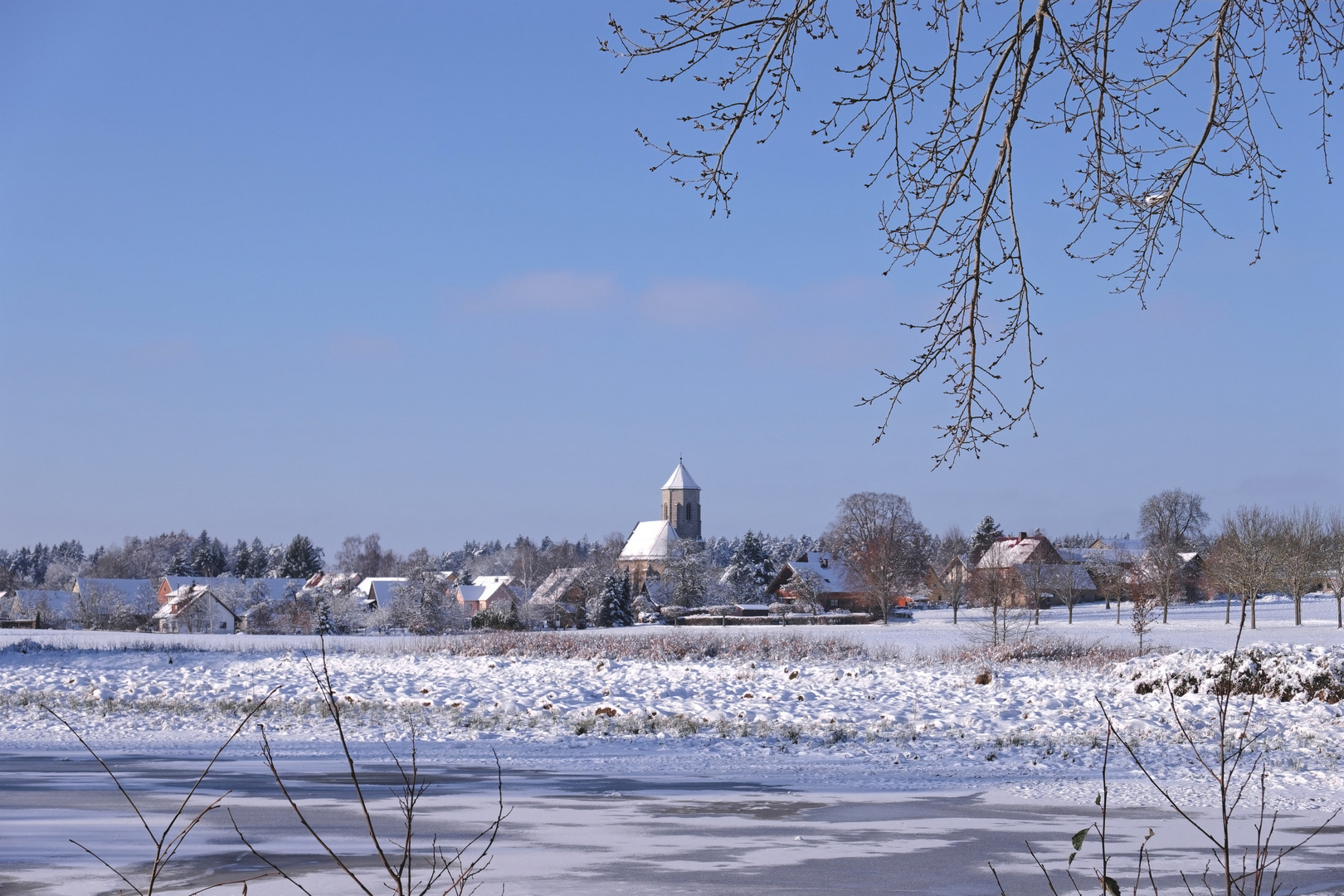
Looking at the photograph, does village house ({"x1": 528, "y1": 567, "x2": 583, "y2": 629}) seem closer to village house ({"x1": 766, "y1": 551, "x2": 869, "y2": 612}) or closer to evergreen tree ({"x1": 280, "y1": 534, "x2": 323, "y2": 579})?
village house ({"x1": 766, "y1": 551, "x2": 869, "y2": 612})

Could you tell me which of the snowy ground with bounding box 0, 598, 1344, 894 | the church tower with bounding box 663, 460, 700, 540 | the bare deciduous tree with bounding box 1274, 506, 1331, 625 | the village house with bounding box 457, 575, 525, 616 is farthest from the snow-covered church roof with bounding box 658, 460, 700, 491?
the snowy ground with bounding box 0, 598, 1344, 894

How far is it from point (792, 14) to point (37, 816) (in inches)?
334

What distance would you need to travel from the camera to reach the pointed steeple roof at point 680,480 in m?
126

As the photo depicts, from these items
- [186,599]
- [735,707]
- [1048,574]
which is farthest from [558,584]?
[735,707]

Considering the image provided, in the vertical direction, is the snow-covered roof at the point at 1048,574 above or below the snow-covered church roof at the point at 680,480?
below

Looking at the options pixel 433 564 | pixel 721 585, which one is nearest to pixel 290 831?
pixel 433 564

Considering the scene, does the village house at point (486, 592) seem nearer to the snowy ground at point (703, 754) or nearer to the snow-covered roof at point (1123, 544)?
the snow-covered roof at point (1123, 544)

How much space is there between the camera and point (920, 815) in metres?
9.52

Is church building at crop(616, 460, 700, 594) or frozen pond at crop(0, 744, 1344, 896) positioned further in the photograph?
church building at crop(616, 460, 700, 594)

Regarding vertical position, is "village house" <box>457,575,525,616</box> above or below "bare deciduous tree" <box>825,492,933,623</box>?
below

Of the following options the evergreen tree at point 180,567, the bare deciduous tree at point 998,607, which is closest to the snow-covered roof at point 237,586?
the evergreen tree at point 180,567

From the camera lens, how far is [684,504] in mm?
126250

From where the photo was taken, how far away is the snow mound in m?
18.2

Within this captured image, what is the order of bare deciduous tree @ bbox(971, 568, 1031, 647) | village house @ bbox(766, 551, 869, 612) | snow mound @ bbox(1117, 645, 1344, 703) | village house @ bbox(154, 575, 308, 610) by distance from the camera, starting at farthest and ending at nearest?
village house @ bbox(154, 575, 308, 610) → village house @ bbox(766, 551, 869, 612) → bare deciduous tree @ bbox(971, 568, 1031, 647) → snow mound @ bbox(1117, 645, 1344, 703)
